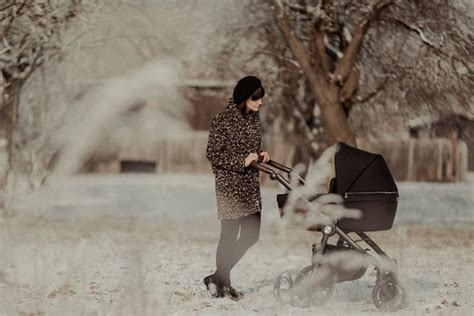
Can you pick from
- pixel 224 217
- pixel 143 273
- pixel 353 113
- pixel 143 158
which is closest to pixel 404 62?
pixel 353 113

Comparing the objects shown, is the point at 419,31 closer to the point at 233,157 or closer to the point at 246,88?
the point at 246,88

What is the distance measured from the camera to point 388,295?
22.4 feet

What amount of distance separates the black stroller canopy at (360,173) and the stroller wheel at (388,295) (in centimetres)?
70

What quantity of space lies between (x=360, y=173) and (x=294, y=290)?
3.24 feet

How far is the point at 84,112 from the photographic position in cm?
1966

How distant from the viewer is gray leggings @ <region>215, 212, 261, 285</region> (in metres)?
7.19

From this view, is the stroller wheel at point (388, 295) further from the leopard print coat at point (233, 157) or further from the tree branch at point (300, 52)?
the tree branch at point (300, 52)

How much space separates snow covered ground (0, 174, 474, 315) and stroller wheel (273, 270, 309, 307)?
Answer: 8 centimetres

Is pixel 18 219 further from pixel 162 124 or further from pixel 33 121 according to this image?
pixel 162 124

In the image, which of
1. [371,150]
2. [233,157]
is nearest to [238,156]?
[233,157]

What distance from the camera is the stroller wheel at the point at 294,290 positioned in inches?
273

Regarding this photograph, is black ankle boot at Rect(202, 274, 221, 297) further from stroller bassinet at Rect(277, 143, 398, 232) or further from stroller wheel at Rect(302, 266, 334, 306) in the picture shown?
stroller bassinet at Rect(277, 143, 398, 232)

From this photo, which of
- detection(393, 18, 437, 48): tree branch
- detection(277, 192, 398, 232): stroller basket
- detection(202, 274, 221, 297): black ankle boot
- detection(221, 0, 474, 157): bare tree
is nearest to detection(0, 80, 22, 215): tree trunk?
detection(221, 0, 474, 157): bare tree

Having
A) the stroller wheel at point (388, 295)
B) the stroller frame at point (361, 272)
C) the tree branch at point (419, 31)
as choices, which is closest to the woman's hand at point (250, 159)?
the stroller frame at point (361, 272)
